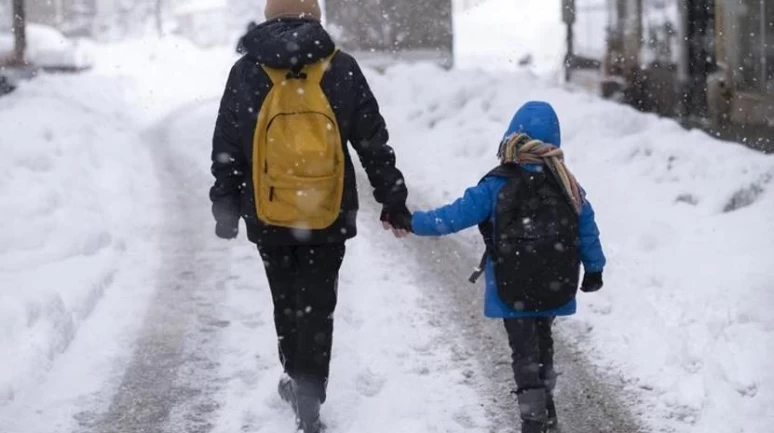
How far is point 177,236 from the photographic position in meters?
9.60

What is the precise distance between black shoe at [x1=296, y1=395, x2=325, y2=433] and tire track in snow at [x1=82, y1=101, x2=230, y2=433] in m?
0.57

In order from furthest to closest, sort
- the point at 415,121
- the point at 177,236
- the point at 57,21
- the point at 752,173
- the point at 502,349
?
the point at 57,21, the point at 415,121, the point at 177,236, the point at 752,173, the point at 502,349

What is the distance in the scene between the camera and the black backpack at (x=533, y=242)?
4285 millimetres

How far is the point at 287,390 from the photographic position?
495 centimetres

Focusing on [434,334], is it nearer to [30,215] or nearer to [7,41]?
[30,215]

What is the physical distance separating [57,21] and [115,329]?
174 feet

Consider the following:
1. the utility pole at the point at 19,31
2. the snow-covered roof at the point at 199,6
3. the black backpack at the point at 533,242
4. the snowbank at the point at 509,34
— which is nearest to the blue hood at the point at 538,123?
the black backpack at the point at 533,242

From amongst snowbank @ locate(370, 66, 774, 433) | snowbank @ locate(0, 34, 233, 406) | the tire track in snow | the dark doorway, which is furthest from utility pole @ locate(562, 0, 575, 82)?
the tire track in snow

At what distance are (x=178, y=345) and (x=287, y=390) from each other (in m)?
1.52

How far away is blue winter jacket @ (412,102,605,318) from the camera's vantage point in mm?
4316

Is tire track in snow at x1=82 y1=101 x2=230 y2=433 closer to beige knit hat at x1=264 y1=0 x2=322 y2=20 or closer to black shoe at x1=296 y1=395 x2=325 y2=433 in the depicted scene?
black shoe at x1=296 y1=395 x2=325 y2=433

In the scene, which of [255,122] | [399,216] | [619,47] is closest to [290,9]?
[255,122]

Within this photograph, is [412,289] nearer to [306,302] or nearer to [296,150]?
[306,302]

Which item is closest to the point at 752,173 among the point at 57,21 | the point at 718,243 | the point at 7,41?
the point at 718,243
